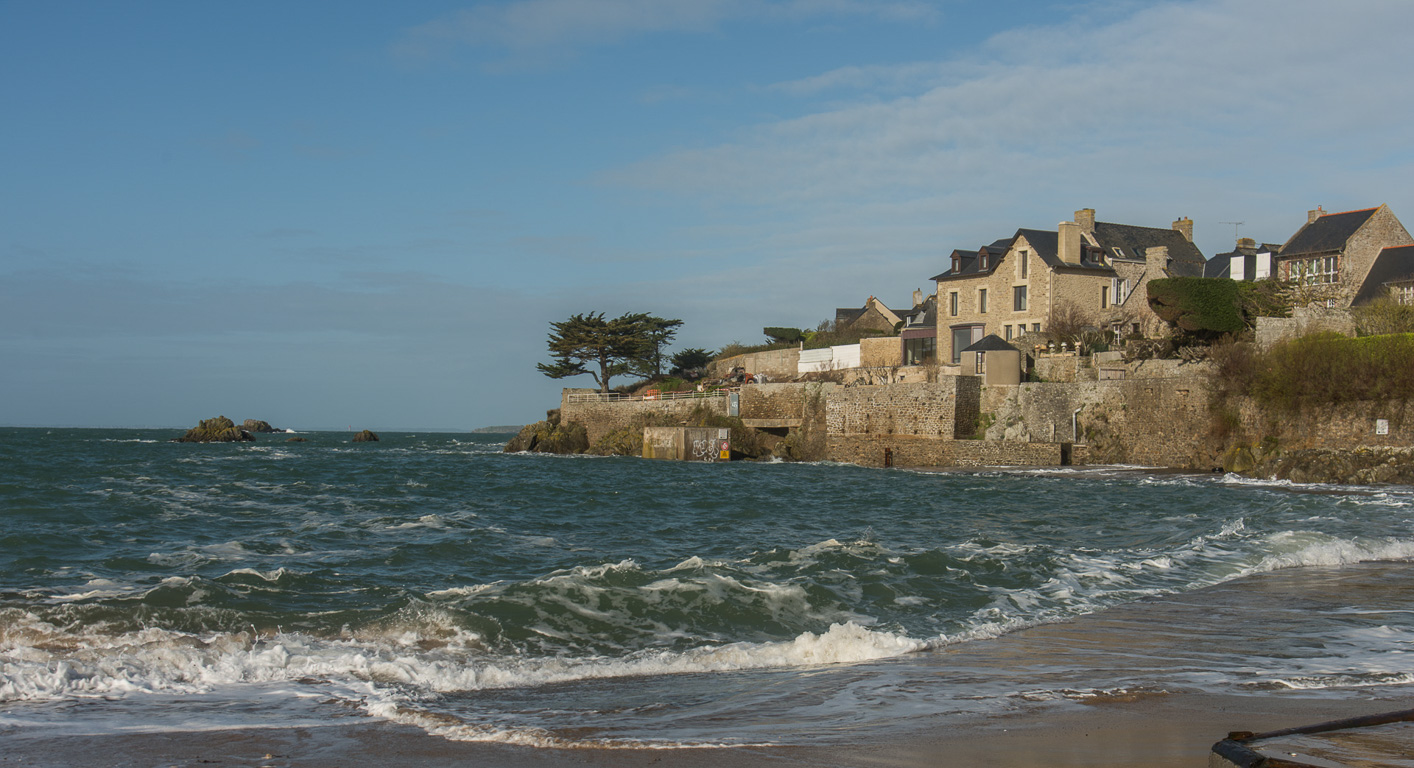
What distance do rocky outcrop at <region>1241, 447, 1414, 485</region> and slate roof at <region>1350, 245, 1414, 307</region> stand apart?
12195 millimetres

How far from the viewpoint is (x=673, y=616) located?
349 inches

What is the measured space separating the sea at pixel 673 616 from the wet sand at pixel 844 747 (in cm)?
22

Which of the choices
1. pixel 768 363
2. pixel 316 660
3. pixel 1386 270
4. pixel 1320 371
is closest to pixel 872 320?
pixel 768 363

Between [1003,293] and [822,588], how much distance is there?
32683mm

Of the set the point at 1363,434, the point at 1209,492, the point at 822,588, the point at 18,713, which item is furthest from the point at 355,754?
the point at 1363,434

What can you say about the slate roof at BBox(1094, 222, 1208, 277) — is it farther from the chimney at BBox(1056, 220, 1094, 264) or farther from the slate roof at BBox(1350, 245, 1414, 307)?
the slate roof at BBox(1350, 245, 1414, 307)

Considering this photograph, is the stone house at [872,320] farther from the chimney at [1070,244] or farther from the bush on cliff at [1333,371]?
the bush on cliff at [1333,371]

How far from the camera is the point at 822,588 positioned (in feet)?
32.9

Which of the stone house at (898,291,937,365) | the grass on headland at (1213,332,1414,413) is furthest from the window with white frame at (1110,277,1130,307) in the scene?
the grass on headland at (1213,332,1414,413)

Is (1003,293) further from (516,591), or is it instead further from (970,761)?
(970,761)

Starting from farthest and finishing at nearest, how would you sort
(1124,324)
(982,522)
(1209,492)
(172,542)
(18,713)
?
1. (1124,324)
2. (1209,492)
3. (982,522)
4. (172,542)
5. (18,713)

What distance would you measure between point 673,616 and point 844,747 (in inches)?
163

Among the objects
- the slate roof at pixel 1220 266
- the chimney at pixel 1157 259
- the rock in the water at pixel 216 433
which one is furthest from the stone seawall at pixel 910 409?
the rock in the water at pixel 216 433

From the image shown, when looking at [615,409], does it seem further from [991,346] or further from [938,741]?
[938,741]
